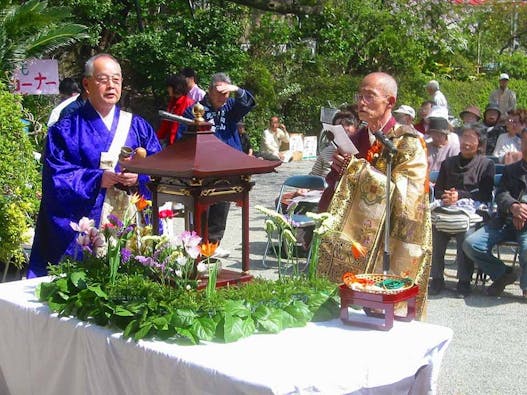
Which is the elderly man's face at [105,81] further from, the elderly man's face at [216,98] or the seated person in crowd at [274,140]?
the seated person in crowd at [274,140]

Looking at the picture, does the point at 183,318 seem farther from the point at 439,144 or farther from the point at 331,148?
the point at 439,144

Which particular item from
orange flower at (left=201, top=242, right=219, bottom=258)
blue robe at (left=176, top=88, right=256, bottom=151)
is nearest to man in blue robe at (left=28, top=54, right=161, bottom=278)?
orange flower at (left=201, top=242, right=219, bottom=258)

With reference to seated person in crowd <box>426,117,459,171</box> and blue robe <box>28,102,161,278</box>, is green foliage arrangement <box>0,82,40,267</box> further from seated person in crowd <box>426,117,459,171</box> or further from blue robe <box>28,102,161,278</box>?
seated person in crowd <box>426,117,459,171</box>

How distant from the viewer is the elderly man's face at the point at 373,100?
14.6 feet

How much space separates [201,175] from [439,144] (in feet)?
19.4

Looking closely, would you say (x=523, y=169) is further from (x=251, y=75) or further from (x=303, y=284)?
(x=251, y=75)

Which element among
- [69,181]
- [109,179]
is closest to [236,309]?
[109,179]

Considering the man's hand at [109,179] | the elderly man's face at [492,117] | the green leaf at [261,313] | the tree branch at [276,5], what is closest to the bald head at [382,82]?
the man's hand at [109,179]

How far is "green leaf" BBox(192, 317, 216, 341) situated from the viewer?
317 cm

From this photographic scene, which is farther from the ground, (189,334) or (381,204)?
(381,204)

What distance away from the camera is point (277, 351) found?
3.07 metres

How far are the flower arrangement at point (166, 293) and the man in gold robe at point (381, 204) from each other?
81 centimetres

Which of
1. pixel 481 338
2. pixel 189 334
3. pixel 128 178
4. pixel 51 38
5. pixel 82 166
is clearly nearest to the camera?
pixel 189 334

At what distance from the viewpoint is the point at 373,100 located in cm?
448
